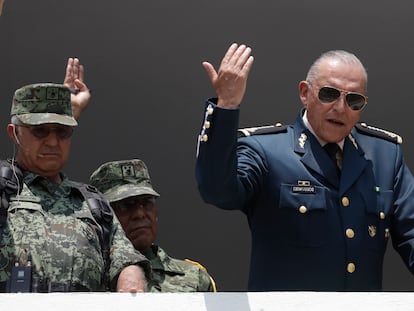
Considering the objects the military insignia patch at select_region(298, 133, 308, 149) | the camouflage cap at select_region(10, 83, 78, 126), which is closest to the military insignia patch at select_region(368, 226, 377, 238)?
the military insignia patch at select_region(298, 133, 308, 149)

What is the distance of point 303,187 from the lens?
395 cm

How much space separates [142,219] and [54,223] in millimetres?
905

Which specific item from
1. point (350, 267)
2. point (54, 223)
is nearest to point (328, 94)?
point (350, 267)

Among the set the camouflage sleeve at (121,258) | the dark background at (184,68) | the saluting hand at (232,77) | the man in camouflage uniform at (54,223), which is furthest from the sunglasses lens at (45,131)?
the dark background at (184,68)

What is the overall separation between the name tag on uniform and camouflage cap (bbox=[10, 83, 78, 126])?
2.43ft

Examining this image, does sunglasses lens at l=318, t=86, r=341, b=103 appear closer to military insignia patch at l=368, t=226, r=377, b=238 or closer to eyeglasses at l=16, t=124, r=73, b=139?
military insignia patch at l=368, t=226, r=377, b=238

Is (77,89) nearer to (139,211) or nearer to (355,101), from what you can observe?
(139,211)

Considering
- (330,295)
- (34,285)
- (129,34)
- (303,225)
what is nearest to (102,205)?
(34,285)

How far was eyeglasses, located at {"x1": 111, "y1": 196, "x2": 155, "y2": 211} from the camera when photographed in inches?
183

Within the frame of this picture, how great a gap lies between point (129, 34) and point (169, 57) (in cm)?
20

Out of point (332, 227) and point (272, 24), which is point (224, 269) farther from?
point (332, 227)

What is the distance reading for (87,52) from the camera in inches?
211

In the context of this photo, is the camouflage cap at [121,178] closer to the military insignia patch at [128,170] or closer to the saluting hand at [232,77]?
the military insignia patch at [128,170]

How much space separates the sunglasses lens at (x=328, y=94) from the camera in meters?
3.96
